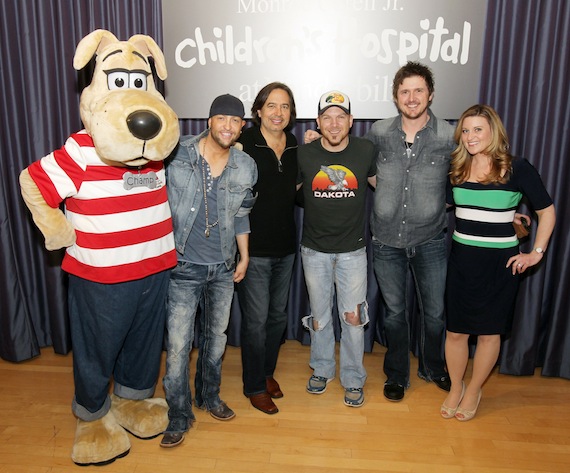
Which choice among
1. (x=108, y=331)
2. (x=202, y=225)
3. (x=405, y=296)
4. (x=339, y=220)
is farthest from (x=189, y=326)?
(x=405, y=296)

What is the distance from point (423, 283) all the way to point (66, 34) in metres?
2.39

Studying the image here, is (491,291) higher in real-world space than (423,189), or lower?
lower

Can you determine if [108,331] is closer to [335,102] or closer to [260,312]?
[260,312]

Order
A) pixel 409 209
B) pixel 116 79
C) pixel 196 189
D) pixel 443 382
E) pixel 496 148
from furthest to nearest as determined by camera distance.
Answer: pixel 443 382, pixel 409 209, pixel 496 148, pixel 196 189, pixel 116 79

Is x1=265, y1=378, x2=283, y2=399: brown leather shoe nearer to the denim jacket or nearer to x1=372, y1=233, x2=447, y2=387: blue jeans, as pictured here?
x1=372, y1=233, x2=447, y2=387: blue jeans

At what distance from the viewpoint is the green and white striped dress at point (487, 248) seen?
2.19 meters

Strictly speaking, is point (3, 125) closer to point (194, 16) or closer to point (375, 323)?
point (194, 16)

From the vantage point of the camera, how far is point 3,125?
2.85m

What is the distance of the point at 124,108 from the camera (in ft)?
5.77

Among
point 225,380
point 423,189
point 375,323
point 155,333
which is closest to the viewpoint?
point 155,333

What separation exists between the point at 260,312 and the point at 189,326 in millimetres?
371

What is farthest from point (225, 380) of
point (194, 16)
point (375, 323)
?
point (194, 16)

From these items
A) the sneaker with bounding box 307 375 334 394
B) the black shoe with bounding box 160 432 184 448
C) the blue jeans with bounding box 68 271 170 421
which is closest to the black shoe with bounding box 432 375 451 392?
the sneaker with bounding box 307 375 334 394

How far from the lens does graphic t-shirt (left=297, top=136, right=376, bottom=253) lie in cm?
231
